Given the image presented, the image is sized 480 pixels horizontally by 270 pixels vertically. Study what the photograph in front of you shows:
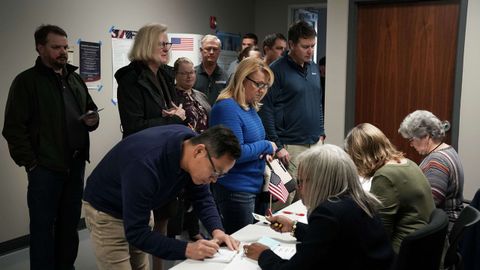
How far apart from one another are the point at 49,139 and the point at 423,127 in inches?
85.1

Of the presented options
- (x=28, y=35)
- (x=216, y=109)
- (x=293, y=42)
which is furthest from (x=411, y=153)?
(x=28, y=35)

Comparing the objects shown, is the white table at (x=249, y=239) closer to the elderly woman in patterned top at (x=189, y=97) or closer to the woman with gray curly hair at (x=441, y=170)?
the woman with gray curly hair at (x=441, y=170)

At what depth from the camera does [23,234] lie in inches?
143

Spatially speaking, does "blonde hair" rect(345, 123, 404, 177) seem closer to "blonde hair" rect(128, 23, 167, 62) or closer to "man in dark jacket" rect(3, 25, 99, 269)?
"blonde hair" rect(128, 23, 167, 62)

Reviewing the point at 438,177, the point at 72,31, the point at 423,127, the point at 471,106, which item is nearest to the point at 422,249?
the point at 438,177

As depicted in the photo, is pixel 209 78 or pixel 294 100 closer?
pixel 294 100

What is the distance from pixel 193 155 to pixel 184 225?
2224mm

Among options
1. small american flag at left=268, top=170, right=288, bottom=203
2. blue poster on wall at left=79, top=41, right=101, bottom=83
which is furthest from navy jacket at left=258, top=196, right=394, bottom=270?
blue poster on wall at left=79, top=41, right=101, bottom=83

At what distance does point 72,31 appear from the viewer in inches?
153

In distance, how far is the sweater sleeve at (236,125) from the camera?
2.38m

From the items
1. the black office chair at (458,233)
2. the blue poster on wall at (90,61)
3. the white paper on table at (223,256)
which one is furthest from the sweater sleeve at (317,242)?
the blue poster on wall at (90,61)

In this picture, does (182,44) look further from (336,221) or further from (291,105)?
(336,221)

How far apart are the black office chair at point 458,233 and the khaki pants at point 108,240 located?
1.33 m

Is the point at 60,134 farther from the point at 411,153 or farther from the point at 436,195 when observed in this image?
the point at 411,153
